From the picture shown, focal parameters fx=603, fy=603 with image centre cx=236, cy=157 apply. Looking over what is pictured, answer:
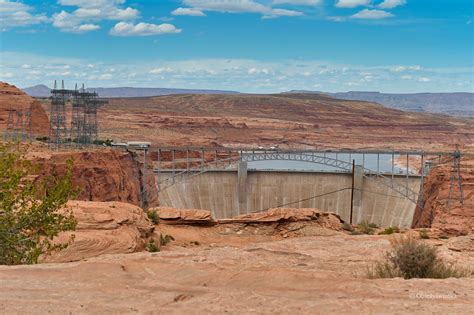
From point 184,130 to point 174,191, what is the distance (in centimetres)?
9059

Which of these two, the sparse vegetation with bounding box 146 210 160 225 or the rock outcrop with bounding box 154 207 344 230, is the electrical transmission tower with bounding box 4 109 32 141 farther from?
the sparse vegetation with bounding box 146 210 160 225

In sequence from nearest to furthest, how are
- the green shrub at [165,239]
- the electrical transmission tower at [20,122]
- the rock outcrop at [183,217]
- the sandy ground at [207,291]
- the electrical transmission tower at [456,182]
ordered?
the sandy ground at [207,291] → the green shrub at [165,239] → the rock outcrop at [183,217] → the electrical transmission tower at [456,182] → the electrical transmission tower at [20,122]

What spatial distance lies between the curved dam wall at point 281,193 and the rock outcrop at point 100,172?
8.78 m

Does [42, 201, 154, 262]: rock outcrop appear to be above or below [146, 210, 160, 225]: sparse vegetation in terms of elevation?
above

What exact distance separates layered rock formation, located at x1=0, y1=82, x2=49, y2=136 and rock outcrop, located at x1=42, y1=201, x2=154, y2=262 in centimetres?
4032

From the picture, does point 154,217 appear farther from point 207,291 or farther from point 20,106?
point 20,106

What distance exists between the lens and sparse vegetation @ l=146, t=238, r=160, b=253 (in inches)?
1082

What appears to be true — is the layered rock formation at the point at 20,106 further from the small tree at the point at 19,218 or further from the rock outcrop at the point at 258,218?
the small tree at the point at 19,218

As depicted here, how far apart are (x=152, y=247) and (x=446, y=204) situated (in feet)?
109

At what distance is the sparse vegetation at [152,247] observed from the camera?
27487 millimetres

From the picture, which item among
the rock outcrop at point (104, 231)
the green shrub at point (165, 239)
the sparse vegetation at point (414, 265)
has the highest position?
the sparse vegetation at point (414, 265)

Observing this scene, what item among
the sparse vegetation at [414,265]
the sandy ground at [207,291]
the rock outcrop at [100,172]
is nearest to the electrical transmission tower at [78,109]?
the rock outcrop at [100,172]

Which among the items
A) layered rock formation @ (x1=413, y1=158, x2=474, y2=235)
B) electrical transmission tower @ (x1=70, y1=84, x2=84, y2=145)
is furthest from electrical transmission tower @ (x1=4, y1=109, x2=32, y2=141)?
layered rock formation @ (x1=413, y1=158, x2=474, y2=235)

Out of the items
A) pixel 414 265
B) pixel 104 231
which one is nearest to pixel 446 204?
pixel 104 231
